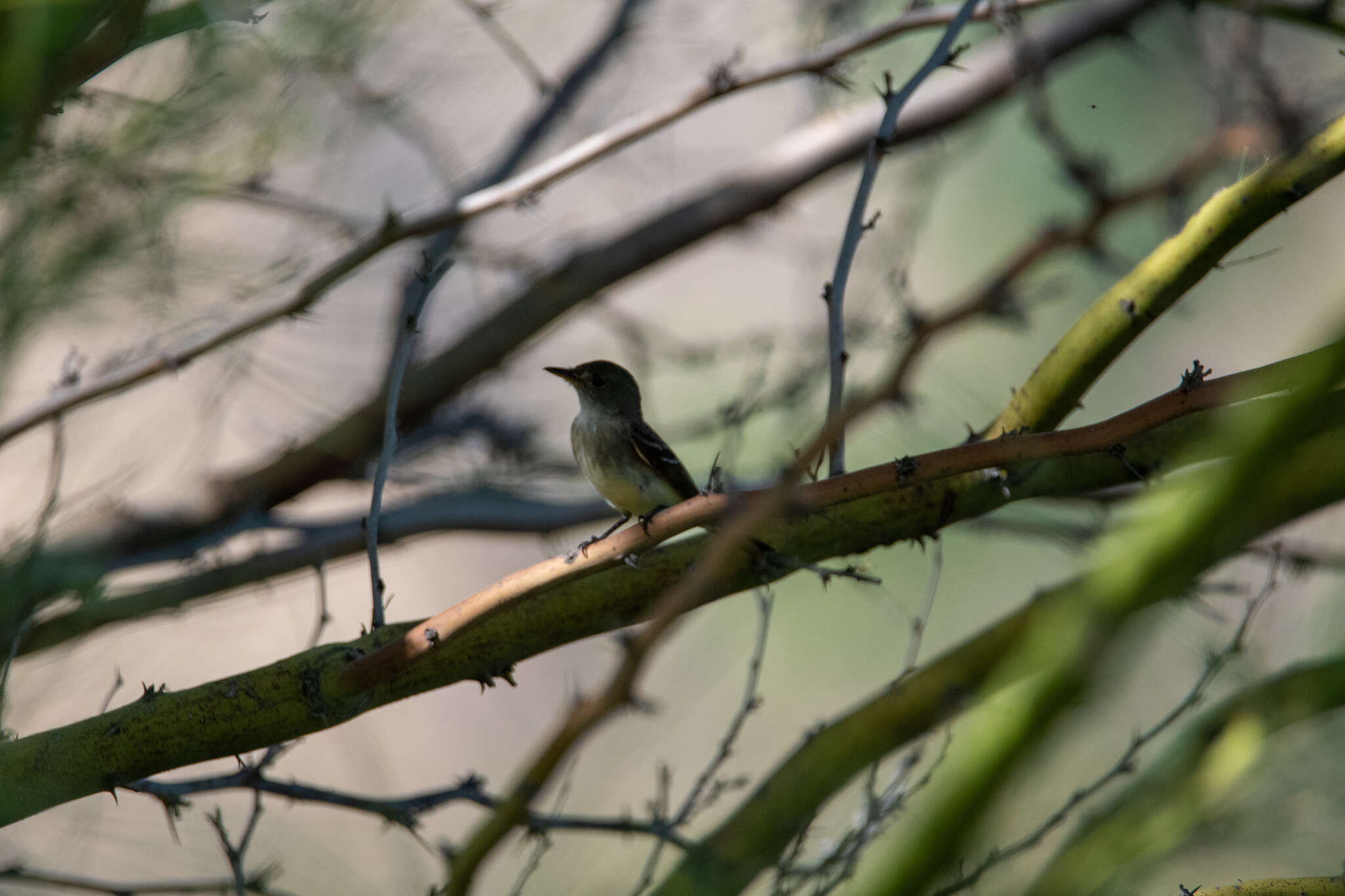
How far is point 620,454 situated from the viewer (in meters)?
4.08

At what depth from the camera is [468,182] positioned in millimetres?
4648

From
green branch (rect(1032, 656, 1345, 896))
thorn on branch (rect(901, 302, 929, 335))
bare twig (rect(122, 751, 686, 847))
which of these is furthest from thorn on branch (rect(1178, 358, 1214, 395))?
bare twig (rect(122, 751, 686, 847))

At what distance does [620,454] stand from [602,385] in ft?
1.41

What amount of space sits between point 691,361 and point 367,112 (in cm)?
196

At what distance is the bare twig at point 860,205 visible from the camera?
258cm

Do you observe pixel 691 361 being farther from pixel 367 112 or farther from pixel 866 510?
pixel 866 510

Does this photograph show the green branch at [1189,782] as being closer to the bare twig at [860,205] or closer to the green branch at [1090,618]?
the green branch at [1090,618]

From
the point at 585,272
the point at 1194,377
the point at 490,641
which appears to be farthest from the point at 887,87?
the point at 585,272

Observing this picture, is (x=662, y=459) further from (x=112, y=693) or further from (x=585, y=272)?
(x=112, y=693)

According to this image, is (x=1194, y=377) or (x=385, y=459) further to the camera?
(x=385, y=459)

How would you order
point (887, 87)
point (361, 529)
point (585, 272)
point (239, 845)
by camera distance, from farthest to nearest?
1. point (585, 272)
2. point (361, 529)
3. point (887, 87)
4. point (239, 845)

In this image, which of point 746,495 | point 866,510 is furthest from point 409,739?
point 746,495

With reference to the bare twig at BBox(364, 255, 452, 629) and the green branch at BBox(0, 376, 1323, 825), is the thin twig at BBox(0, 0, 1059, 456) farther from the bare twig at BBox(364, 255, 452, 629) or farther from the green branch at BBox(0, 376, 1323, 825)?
the green branch at BBox(0, 376, 1323, 825)

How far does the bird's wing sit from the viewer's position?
4121 mm
